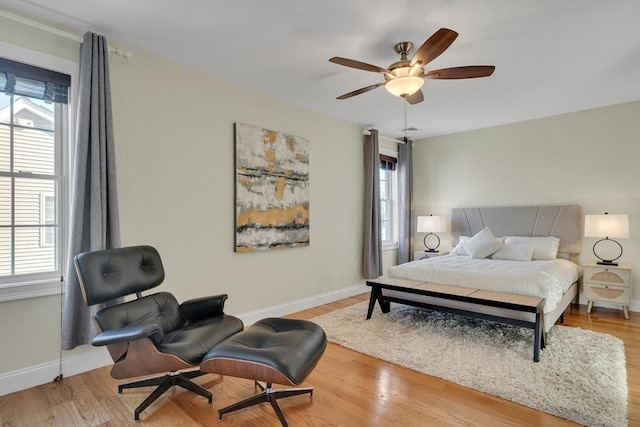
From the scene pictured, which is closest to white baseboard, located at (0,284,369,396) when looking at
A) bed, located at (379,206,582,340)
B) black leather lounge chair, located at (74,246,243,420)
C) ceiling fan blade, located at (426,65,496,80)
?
black leather lounge chair, located at (74,246,243,420)

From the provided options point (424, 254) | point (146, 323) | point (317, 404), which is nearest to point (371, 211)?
point (424, 254)

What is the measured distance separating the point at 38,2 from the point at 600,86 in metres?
5.28

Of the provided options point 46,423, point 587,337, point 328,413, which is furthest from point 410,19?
point 46,423

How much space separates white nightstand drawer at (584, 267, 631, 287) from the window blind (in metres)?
5.80

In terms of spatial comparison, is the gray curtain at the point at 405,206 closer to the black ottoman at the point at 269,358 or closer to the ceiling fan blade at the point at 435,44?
the ceiling fan blade at the point at 435,44

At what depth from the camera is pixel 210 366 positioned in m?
1.90

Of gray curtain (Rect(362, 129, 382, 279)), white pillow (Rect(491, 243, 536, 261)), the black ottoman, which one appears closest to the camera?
the black ottoman

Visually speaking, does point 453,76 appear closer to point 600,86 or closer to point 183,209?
point 600,86

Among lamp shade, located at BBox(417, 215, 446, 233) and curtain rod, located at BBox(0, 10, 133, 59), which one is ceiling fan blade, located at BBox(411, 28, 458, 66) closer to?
curtain rod, located at BBox(0, 10, 133, 59)

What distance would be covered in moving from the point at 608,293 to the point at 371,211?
312cm

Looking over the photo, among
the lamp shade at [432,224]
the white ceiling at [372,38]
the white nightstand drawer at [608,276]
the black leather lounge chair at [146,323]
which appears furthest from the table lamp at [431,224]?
the black leather lounge chair at [146,323]

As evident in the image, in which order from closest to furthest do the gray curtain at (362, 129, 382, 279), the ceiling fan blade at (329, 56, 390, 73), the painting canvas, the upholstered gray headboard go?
the ceiling fan blade at (329, 56, 390, 73) → the painting canvas → the upholstered gray headboard → the gray curtain at (362, 129, 382, 279)

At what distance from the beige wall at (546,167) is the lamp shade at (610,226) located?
51 centimetres

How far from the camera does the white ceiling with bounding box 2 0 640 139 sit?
2340 millimetres
